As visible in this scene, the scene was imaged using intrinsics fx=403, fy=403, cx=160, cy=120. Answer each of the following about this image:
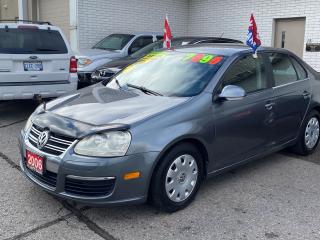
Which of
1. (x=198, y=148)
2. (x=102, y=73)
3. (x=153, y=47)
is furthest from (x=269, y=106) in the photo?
(x=153, y=47)

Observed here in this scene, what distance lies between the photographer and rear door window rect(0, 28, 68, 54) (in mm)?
6664

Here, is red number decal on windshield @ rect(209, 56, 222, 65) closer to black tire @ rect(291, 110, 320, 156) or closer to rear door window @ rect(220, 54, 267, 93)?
rear door window @ rect(220, 54, 267, 93)

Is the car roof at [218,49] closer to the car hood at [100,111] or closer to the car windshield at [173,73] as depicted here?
the car windshield at [173,73]

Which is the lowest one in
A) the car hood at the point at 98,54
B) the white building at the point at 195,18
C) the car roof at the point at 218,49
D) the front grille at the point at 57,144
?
the front grille at the point at 57,144

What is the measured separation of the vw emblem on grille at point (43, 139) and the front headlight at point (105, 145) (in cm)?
37

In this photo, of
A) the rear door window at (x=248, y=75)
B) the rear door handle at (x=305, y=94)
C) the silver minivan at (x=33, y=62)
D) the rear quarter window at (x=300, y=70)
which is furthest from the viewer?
the silver minivan at (x=33, y=62)

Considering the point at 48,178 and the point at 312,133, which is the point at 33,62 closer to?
the point at 48,178

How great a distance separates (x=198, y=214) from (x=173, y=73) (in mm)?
1534

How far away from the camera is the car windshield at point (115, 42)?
10.6m

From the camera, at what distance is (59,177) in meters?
3.34

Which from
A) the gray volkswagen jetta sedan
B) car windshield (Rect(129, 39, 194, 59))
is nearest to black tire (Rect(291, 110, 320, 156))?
the gray volkswagen jetta sedan

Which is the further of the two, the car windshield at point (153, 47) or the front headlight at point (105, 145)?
the car windshield at point (153, 47)

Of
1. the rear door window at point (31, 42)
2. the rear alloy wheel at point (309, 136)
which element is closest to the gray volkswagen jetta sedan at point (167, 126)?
the rear alloy wheel at point (309, 136)

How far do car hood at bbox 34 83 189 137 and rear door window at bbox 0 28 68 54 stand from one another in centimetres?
292
